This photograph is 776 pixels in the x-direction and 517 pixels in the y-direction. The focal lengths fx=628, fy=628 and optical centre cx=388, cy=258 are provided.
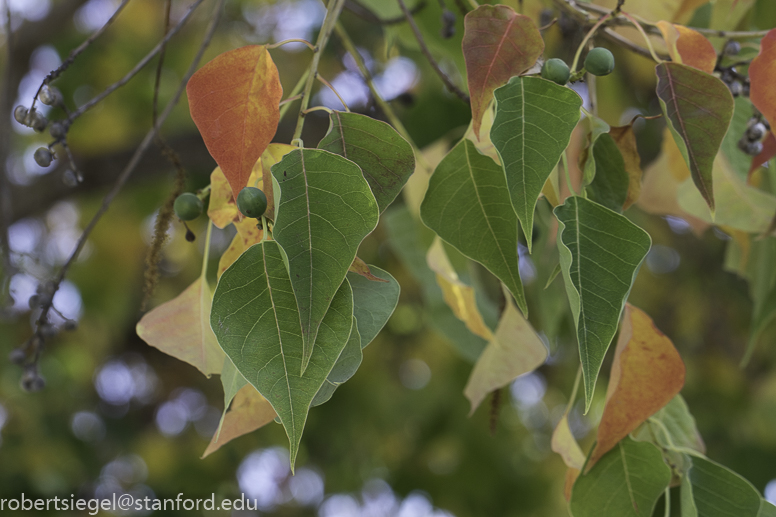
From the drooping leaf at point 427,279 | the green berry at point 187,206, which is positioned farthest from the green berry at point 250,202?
the drooping leaf at point 427,279

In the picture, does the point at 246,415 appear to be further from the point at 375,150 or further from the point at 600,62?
the point at 600,62

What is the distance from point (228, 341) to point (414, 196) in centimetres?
49

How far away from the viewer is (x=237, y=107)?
42 centimetres

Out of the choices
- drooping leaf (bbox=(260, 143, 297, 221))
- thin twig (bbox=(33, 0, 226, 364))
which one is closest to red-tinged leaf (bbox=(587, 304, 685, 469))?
drooping leaf (bbox=(260, 143, 297, 221))

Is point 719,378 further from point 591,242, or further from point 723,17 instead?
point 591,242

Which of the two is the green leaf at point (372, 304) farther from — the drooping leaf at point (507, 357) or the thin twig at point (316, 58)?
the drooping leaf at point (507, 357)

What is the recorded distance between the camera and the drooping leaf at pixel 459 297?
2.02ft

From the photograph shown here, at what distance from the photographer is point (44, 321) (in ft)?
2.07

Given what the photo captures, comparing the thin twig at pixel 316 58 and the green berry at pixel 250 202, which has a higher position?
the thin twig at pixel 316 58

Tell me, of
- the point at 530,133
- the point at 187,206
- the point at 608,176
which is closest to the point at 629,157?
the point at 608,176

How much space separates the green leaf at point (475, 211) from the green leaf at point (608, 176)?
76 mm

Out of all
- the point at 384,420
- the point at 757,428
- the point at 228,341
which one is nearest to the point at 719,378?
the point at 757,428

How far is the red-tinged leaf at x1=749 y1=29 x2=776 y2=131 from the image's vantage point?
0.46 meters

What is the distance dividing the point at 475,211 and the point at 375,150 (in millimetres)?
91
